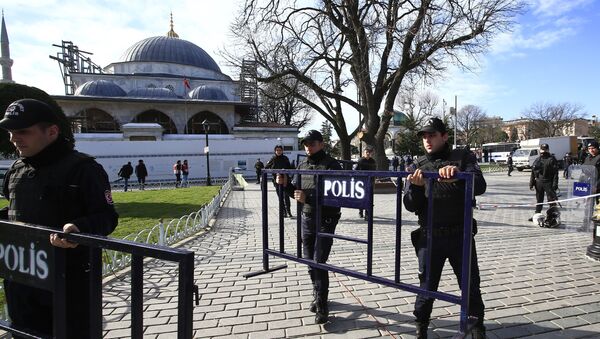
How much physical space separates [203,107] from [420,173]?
46697mm

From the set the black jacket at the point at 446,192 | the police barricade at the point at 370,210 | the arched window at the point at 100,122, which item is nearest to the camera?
the police barricade at the point at 370,210

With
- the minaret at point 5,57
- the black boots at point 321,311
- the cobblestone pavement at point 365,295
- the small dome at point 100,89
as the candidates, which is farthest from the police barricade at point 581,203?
the minaret at point 5,57

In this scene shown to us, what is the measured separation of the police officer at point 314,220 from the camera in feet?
11.9

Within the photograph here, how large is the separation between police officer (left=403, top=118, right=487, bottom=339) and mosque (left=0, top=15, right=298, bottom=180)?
52.3ft

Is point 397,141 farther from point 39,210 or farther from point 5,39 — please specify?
point 5,39

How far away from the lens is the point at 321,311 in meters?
3.54

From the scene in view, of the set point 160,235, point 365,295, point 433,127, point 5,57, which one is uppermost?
point 5,57

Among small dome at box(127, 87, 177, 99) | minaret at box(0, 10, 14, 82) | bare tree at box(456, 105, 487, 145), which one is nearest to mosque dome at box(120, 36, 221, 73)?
small dome at box(127, 87, 177, 99)

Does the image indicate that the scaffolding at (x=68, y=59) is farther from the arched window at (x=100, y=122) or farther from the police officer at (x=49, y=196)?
the police officer at (x=49, y=196)

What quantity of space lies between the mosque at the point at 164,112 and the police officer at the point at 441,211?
1595cm

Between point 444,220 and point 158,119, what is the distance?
49.8 metres

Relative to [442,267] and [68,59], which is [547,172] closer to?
[442,267]

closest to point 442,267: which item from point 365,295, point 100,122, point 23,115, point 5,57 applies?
point 365,295

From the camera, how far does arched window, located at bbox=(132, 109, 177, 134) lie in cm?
4628
